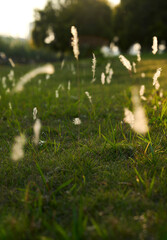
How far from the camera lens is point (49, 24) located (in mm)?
24938

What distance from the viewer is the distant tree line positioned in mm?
22547

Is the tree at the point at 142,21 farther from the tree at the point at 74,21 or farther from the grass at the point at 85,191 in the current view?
the grass at the point at 85,191

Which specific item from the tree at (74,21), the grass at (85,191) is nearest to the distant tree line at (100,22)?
the tree at (74,21)

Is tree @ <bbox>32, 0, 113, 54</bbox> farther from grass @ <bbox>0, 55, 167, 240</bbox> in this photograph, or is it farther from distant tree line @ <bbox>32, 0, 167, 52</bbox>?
grass @ <bbox>0, 55, 167, 240</bbox>

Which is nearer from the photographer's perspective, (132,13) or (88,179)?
(88,179)

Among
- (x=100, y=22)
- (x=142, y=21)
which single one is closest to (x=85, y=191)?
(x=142, y=21)

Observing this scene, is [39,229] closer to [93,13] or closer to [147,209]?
[147,209]

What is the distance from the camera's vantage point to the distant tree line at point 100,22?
888 inches

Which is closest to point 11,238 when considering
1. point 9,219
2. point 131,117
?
point 9,219

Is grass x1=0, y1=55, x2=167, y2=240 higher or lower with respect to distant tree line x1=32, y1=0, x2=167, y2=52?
lower

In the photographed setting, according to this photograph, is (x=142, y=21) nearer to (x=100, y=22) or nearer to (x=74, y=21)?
(x=100, y=22)

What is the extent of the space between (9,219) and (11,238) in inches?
5.9

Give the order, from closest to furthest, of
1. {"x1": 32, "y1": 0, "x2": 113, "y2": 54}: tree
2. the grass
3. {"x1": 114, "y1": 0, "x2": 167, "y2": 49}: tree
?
the grass
{"x1": 114, "y1": 0, "x2": 167, "y2": 49}: tree
{"x1": 32, "y1": 0, "x2": 113, "y2": 54}: tree

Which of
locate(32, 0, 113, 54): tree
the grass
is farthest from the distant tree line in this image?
the grass
